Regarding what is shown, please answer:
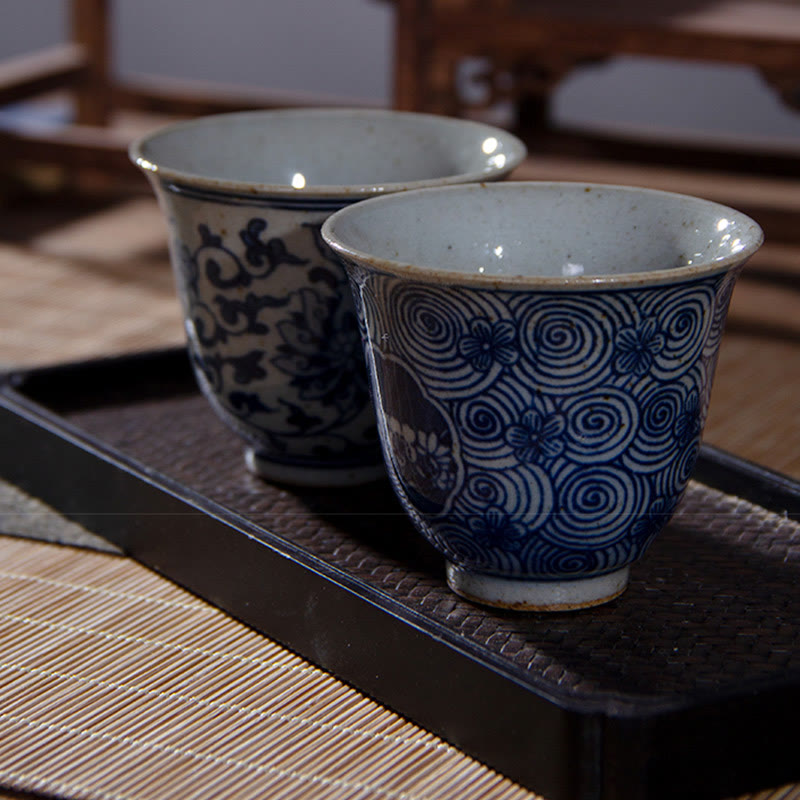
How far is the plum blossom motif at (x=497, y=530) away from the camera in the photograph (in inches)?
20.1

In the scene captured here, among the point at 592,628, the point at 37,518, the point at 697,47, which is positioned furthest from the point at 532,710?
the point at 697,47

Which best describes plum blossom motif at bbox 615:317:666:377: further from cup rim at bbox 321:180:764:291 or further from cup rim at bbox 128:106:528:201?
cup rim at bbox 128:106:528:201

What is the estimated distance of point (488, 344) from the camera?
0.48m

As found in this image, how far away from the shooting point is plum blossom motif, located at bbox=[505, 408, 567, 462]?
19.2 inches

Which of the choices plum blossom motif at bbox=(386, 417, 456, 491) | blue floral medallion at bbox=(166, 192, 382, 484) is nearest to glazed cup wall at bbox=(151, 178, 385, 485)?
blue floral medallion at bbox=(166, 192, 382, 484)

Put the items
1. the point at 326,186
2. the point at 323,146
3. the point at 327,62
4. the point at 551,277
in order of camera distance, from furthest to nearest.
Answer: the point at 327,62
the point at 323,146
the point at 326,186
the point at 551,277

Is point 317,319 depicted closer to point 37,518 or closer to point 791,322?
point 37,518

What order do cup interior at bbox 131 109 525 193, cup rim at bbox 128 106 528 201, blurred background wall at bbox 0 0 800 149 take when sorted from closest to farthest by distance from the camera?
cup rim at bbox 128 106 528 201 < cup interior at bbox 131 109 525 193 < blurred background wall at bbox 0 0 800 149

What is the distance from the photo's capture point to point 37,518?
0.70 metres

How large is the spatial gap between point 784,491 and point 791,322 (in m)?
0.54

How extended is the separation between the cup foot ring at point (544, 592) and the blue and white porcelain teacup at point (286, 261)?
142mm

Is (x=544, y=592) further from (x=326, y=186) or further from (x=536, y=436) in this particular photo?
(x=326, y=186)

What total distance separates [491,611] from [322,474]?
16cm

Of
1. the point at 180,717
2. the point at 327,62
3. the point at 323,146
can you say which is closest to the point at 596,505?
the point at 180,717
